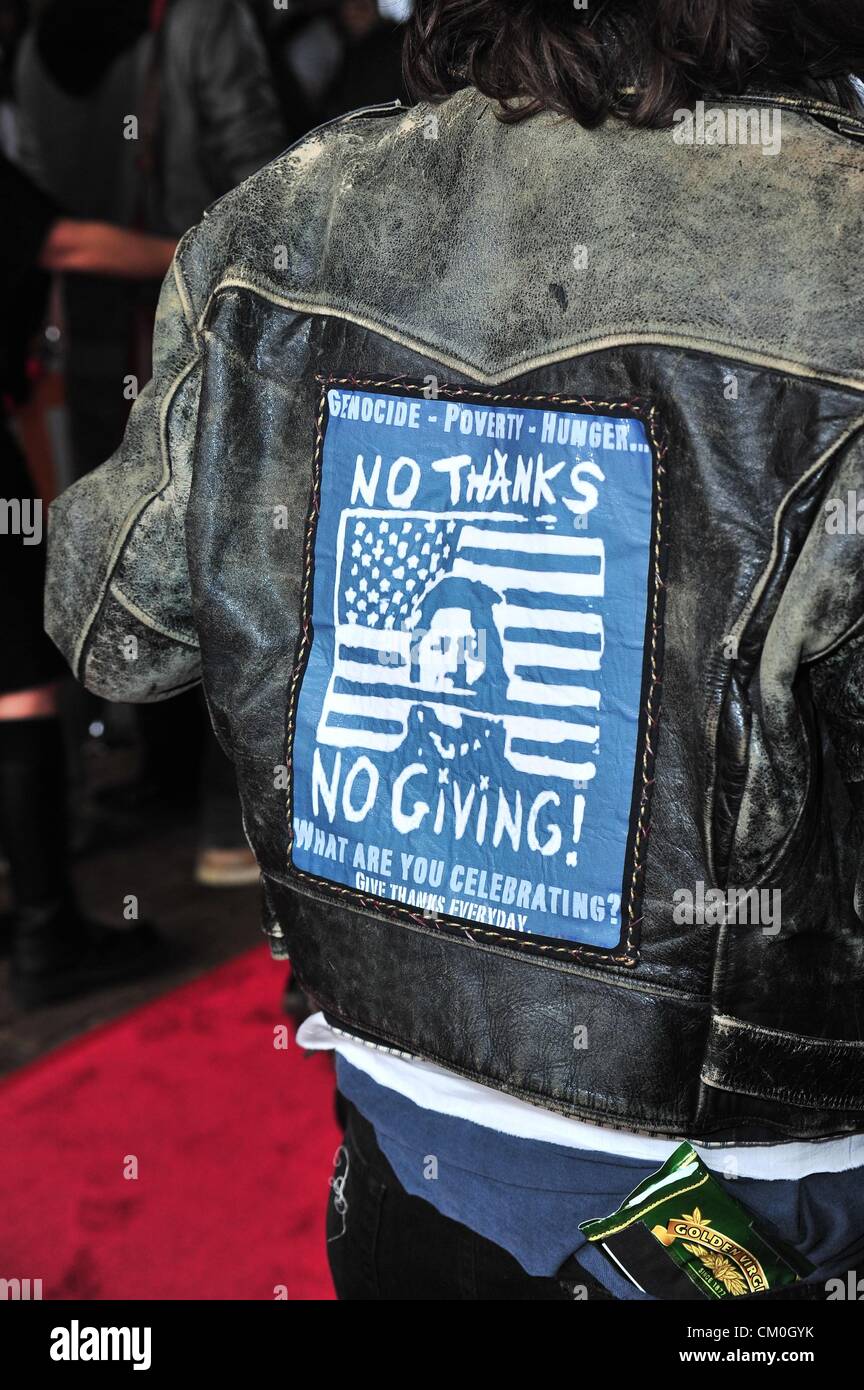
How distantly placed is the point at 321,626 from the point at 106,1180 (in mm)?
1528

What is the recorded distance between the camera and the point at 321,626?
1.08 m

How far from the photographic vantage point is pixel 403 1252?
113 centimetres

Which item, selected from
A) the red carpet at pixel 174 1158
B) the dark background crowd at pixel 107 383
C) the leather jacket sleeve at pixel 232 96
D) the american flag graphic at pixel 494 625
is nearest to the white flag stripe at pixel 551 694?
the american flag graphic at pixel 494 625

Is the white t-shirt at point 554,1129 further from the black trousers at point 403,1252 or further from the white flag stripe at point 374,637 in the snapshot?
the white flag stripe at point 374,637

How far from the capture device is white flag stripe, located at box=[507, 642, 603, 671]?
37.7 inches

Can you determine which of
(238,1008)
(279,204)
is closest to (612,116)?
(279,204)

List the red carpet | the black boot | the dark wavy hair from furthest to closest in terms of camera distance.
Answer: the black boot < the red carpet < the dark wavy hair

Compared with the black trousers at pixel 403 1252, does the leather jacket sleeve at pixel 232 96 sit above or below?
above

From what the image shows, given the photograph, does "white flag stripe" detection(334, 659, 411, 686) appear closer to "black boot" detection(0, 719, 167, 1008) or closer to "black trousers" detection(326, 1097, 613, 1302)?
"black trousers" detection(326, 1097, 613, 1302)

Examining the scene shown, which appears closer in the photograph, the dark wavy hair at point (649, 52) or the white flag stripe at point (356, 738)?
the dark wavy hair at point (649, 52)

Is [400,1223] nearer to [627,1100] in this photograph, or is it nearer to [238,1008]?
[627,1100]

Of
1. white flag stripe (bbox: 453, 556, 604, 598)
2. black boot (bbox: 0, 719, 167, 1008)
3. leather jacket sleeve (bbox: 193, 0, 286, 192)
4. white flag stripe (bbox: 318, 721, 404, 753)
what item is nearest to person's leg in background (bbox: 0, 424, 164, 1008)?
black boot (bbox: 0, 719, 167, 1008)

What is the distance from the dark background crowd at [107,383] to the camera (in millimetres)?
2807

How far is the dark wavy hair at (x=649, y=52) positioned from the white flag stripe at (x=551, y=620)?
321 millimetres
